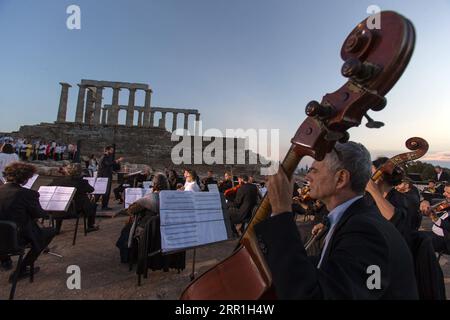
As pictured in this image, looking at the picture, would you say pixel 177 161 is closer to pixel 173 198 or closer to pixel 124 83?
pixel 124 83

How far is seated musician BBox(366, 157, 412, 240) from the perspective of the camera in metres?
2.44

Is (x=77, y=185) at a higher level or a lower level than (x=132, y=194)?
higher

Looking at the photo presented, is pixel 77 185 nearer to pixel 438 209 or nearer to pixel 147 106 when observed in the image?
pixel 438 209

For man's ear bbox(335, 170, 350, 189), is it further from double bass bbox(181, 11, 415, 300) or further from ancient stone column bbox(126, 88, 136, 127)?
ancient stone column bbox(126, 88, 136, 127)

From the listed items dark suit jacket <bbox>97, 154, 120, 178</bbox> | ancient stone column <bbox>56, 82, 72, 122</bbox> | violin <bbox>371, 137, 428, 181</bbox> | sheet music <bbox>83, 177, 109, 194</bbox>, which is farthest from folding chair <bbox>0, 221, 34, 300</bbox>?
ancient stone column <bbox>56, 82, 72, 122</bbox>

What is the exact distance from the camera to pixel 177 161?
106 ft

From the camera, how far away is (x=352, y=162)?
144 centimetres

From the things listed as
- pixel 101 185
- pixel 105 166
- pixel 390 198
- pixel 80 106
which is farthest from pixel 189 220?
pixel 80 106

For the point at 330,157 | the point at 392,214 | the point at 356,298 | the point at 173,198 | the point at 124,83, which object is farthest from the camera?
the point at 124,83

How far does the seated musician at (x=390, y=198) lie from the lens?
244 centimetres

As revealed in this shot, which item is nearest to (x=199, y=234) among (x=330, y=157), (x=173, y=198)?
(x=173, y=198)

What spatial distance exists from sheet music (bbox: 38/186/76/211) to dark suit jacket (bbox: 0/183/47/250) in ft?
3.90

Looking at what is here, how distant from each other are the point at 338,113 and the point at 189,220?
2.98 m
